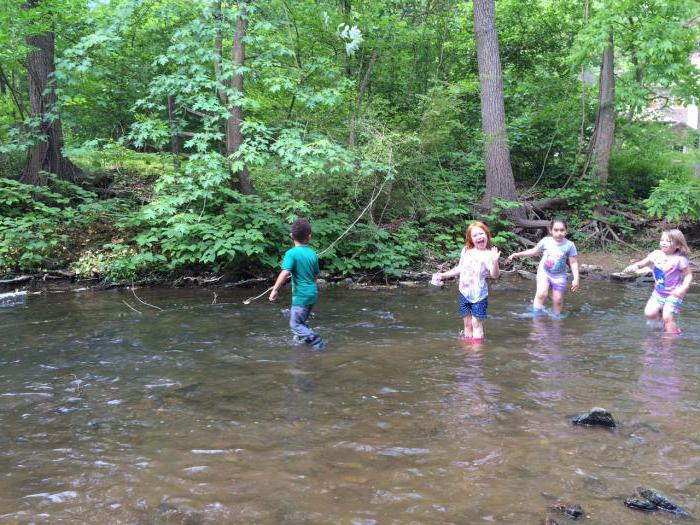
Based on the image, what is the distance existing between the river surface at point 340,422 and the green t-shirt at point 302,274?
0.68 meters

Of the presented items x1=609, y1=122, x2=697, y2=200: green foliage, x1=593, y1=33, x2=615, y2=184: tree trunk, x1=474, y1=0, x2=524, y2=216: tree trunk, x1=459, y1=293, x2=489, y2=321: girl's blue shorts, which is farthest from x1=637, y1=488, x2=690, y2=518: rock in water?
x1=609, y1=122, x2=697, y2=200: green foliage

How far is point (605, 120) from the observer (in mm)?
15648

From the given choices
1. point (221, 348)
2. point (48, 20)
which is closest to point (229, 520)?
point (221, 348)

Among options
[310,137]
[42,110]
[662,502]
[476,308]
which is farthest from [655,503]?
[42,110]

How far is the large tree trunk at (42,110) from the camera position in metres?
12.7

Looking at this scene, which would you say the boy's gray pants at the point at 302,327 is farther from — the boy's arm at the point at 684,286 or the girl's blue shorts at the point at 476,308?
the boy's arm at the point at 684,286

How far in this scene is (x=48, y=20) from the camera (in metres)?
12.2

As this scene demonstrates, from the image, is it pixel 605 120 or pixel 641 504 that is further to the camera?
pixel 605 120

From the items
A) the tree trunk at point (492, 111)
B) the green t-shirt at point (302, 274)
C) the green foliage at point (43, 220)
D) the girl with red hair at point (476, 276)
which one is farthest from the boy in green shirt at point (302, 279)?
the tree trunk at point (492, 111)

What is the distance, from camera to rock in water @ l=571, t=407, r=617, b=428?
4.31 meters

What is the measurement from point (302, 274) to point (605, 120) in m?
12.6

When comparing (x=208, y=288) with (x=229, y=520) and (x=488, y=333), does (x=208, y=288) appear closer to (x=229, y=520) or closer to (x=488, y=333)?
(x=488, y=333)

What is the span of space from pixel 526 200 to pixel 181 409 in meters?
13.5

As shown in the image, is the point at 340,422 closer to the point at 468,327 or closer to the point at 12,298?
the point at 468,327
